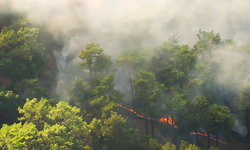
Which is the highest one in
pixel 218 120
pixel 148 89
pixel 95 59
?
pixel 95 59

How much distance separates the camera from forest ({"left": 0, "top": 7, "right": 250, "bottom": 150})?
17641mm

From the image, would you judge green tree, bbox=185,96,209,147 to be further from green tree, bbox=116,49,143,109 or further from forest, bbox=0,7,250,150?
green tree, bbox=116,49,143,109

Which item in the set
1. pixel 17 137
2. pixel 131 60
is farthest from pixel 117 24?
pixel 17 137

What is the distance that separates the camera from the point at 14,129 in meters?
14.1

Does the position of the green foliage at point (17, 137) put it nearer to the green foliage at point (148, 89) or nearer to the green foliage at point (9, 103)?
the green foliage at point (9, 103)

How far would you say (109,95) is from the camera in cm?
3036

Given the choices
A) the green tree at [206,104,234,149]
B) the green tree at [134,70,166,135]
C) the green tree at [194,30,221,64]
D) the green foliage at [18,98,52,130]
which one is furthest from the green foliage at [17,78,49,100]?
the green tree at [194,30,221,64]

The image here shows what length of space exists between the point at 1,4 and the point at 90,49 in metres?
19.6

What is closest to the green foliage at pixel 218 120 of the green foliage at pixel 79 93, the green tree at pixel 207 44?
the green tree at pixel 207 44

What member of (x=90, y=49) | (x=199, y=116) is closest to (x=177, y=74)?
(x=199, y=116)

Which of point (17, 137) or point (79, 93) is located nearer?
point (17, 137)

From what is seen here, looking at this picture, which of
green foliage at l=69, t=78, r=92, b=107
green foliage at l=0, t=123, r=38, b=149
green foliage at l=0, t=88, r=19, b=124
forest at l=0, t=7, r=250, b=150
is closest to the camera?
green foliage at l=0, t=123, r=38, b=149

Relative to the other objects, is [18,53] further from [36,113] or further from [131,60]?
[131,60]

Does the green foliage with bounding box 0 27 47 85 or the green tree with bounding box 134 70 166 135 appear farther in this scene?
the green tree with bounding box 134 70 166 135
